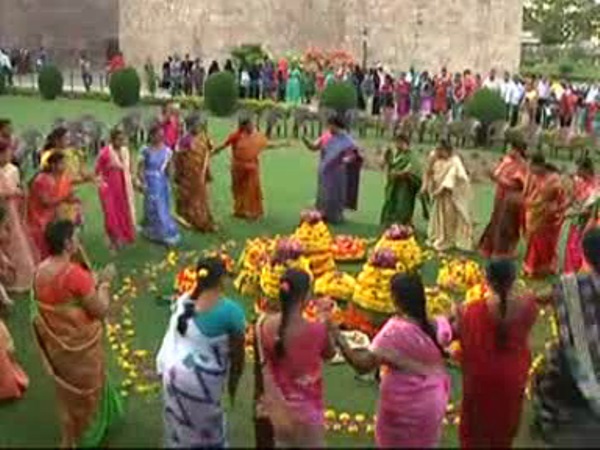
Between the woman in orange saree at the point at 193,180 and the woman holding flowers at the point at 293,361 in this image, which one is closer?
the woman holding flowers at the point at 293,361

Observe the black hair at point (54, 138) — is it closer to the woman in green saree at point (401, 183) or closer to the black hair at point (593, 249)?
the woman in green saree at point (401, 183)

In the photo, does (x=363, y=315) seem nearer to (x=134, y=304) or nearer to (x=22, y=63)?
(x=134, y=304)

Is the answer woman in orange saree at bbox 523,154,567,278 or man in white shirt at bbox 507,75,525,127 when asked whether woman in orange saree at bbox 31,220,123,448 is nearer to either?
woman in orange saree at bbox 523,154,567,278

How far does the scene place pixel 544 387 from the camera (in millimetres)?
6320

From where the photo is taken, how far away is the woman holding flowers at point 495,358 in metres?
5.41

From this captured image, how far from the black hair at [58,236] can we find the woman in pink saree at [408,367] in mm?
1502

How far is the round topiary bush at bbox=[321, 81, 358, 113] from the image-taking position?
68.6ft

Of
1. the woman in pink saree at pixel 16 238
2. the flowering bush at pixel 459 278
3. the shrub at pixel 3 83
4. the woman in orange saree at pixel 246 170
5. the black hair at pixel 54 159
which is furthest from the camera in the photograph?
the shrub at pixel 3 83

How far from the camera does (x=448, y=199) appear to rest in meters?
11.7

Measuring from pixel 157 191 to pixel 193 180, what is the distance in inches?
27.2

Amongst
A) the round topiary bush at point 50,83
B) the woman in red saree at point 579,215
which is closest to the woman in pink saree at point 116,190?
the woman in red saree at point 579,215

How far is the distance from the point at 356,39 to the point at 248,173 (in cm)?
1709

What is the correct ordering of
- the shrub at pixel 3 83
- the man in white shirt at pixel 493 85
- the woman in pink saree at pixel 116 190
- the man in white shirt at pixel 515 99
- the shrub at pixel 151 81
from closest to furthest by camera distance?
the woman in pink saree at pixel 116 190 < the man in white shirt at pixel 493 85 < the man in white shirt at pixel 515 99 < the shrub at pixel 3 83 < the shrub at pixel 151 81

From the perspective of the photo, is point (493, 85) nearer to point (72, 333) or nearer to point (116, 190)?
point (116, 190)
